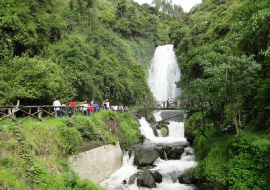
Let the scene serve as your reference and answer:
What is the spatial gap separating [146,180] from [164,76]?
27.8m

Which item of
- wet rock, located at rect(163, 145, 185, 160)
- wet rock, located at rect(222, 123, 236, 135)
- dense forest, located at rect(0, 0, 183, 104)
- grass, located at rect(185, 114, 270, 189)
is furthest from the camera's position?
wet rock, located at rect(163, 145, 185, 160)

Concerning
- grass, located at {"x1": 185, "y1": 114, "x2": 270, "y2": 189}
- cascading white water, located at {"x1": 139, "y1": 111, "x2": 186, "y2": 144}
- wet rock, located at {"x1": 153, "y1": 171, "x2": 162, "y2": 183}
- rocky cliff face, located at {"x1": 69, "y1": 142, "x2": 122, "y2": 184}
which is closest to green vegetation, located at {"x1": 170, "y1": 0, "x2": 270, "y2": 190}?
grass, located at {"x1": 185, "y1": 114, "x2": 270, "y2": 189}

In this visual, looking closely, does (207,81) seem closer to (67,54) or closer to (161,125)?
(161,125)

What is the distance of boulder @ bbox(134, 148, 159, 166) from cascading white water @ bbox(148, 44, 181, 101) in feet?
73.1

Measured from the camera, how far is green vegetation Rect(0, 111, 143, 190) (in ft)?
20.2

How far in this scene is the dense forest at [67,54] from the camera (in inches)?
446

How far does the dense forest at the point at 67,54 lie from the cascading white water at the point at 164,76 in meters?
2.31

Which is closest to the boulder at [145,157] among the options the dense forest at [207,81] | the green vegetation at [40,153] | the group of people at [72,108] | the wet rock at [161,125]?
the dense forest at [207,81]

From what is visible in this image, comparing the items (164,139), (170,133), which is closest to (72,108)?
(164,139)

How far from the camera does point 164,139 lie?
1969 cm

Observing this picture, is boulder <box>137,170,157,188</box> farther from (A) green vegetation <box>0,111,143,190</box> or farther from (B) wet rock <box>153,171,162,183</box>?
(A) green vegetation <box>0,111,143,190</box>

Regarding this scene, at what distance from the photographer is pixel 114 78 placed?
76.0 feet

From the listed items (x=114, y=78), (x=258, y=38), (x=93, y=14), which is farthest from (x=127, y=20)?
(x=258, y=38)

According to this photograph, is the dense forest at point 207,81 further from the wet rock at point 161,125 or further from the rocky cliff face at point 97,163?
the rocky cliff face at point 97,163
